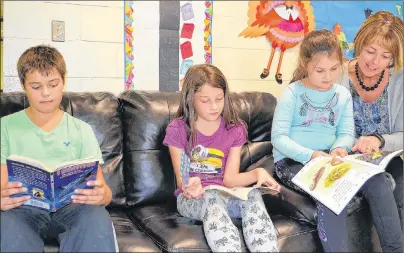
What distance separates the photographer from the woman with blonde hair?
78.6 inches

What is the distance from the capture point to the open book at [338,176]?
151cm

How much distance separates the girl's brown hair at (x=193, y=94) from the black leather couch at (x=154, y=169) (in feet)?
0.46

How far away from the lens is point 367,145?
1911 millimetres

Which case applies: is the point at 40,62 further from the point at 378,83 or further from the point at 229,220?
the point at 378,83

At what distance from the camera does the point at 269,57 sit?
297cm

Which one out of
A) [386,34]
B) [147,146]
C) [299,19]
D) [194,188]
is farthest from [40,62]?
[299,19]

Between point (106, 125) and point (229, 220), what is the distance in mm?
734

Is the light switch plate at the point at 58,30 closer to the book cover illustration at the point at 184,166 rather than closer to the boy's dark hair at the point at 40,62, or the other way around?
the boy's dark hair at the point at 40,62

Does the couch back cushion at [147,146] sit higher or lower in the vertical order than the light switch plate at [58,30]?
lower

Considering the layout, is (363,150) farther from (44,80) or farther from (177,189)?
(44,80)

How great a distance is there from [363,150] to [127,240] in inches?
42.3

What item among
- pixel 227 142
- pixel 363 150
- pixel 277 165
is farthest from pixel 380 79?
pixel 227 142

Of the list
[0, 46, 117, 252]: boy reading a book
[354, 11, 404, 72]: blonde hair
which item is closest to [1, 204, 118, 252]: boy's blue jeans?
[0, 46, 117, 252]: boy reading a book

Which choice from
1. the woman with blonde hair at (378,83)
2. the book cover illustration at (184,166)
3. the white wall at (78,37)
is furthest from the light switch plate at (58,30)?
the woman with blonde hair at (378,83)
